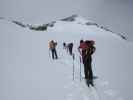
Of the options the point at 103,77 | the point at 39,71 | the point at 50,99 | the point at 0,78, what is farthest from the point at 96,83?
the point at 0,78

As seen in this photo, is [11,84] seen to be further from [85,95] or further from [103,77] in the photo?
[103,77]

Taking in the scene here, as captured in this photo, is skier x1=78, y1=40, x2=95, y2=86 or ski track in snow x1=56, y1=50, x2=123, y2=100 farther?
skier x1=78, y1=40, x2=95, y2=86

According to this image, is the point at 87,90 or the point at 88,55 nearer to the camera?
the point at 87,90

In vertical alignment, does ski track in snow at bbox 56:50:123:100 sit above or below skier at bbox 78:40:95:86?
below

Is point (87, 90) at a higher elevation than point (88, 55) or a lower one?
lower

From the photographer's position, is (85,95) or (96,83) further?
(96,83)

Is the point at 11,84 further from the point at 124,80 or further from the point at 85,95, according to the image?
the point at 124,80

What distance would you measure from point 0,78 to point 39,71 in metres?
2.61

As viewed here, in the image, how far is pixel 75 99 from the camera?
7215 millimetres

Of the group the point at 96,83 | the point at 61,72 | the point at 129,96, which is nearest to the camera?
the point at 129,96

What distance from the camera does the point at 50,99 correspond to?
7.34 meters

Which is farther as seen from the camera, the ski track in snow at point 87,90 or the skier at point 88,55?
the skier at point 88,55

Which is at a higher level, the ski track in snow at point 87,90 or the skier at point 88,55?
the skier at point 88,55

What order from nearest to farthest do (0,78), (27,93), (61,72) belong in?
(27,93), (0,78), (61,72)
